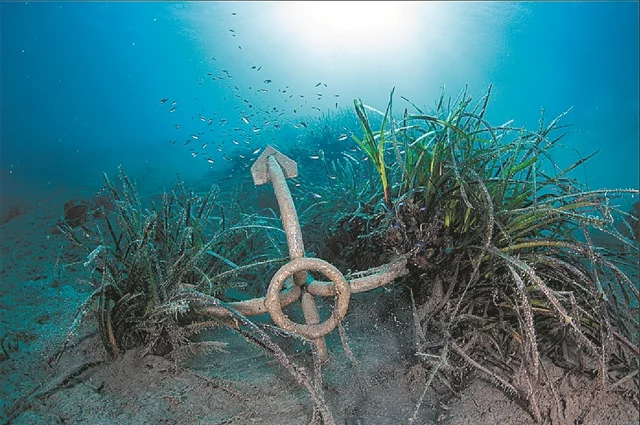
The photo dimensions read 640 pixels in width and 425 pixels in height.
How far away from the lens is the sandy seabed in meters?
2.13

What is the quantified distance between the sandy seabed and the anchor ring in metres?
0.31

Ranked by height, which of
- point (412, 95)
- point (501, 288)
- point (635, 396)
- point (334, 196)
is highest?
point (412, 95)

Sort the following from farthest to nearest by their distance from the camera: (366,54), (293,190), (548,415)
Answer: (366,54), (293,190), (548,415)

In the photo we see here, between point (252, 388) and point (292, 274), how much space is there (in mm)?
696

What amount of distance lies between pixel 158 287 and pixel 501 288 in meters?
1.78

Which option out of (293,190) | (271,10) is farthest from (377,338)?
(271,10)

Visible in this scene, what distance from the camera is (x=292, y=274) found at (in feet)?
6.58

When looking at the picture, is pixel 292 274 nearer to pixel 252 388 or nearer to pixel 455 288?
pixel 252 388

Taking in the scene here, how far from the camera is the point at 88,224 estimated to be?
17.7 ft

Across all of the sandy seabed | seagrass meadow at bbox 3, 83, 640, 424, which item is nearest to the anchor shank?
seagrass meadow at bbox 3, 83, 640, 424

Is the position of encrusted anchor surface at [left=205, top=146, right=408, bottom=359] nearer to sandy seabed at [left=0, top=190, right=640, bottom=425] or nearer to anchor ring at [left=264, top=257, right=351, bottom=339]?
anchor ring at [left=264, top=257, right=351, bottom=339]

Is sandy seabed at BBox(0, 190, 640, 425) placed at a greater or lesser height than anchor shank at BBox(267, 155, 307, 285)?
lesser

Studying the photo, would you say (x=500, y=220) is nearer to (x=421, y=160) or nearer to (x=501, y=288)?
(x=501, y=288)

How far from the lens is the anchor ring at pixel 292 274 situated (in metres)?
1.97
